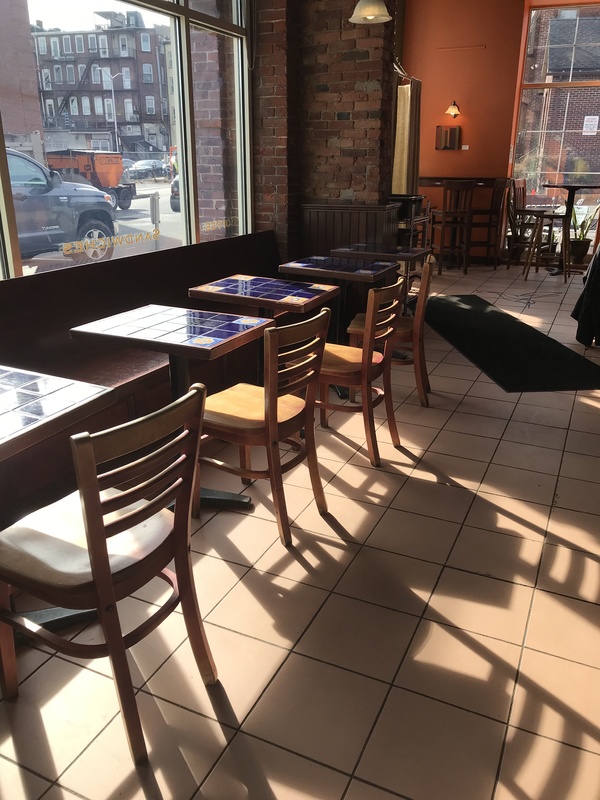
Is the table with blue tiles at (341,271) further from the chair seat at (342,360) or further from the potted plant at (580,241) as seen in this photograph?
the potted plant at (580,241)

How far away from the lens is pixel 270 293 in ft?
11.2

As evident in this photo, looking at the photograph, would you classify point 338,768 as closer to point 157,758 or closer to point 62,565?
point 157,758

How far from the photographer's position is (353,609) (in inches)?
88.1

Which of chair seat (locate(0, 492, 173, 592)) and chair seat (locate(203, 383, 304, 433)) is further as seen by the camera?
chair seat (locate(203, 383, 304, 433))

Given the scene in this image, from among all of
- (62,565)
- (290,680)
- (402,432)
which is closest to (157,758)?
(290,680)

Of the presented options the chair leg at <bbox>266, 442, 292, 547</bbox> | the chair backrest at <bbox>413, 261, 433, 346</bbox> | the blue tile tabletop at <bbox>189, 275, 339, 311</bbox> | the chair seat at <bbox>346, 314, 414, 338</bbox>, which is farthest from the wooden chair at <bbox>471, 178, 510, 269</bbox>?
the chair leg at <bbox>266, 442, 292, 547</bbox>

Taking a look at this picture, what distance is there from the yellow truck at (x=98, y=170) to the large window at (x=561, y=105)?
6.87 meters

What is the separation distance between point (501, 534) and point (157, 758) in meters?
1.62

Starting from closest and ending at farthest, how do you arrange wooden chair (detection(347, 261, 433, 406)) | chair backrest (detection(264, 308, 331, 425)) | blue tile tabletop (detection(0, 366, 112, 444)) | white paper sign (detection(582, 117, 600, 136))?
blue tile tabletop (detection(0, 366, 112, 444))
chair backrest (detection(264, 308, 331, 425))
wooden chair (detection(347, 261, 433, 406))
white paper sign (detection(582, 117, 600, 136))

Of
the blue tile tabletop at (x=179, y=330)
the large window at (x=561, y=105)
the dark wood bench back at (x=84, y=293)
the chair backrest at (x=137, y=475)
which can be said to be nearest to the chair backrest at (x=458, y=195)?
the large window at (x=561, y=105)

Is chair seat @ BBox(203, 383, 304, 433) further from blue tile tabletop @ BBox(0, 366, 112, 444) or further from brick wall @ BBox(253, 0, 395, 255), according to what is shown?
brick wall @ BBox(253, 0, 395, 255)

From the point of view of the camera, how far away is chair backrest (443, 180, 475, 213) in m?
7.91

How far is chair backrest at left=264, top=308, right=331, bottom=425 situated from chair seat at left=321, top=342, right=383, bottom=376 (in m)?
0.56

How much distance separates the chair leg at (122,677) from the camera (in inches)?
62.0
